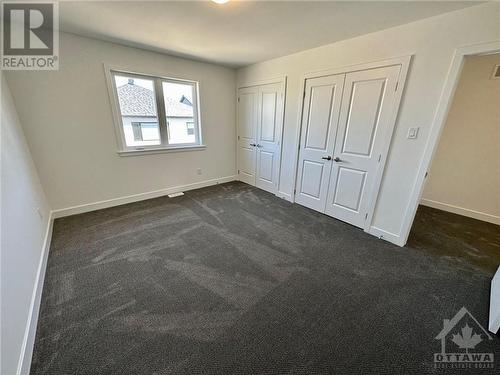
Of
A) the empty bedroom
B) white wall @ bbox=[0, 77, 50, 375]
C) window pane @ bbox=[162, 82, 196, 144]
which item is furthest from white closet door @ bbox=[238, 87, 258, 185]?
white wall @ bbox=[0, 77, 50, 375]

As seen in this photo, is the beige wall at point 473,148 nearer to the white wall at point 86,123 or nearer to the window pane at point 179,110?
the white wall at point 86,123

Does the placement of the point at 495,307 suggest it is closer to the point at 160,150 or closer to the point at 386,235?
the point at 386,235

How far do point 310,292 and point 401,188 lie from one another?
1.67 metres

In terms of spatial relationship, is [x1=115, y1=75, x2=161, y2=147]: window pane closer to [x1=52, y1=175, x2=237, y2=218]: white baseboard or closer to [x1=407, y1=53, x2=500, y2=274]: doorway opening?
[x1=52, y1=175, x2=237, y2=218]: white baseboard

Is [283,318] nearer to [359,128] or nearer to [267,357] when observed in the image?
[267,357]

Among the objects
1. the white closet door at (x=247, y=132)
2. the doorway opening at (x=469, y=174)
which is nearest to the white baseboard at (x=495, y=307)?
the doorway opening at (x=469, y=174)

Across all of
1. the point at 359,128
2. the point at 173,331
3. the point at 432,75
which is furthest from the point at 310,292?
the point at 432,75

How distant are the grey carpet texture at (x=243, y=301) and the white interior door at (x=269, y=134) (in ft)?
4.87

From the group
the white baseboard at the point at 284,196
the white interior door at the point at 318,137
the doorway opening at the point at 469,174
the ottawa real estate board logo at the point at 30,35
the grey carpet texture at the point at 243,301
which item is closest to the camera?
the grey carpet texture at the point at 243,301

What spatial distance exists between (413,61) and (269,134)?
2.22 metres

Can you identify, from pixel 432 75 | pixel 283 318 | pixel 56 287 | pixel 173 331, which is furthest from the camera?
pixel 432 75

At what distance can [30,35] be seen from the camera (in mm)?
2299

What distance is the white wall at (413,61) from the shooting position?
5.75ft

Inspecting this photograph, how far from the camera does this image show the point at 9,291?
1.20 meters
